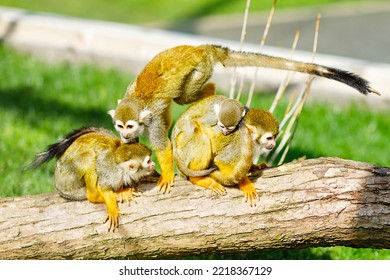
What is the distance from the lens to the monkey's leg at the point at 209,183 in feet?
13.7

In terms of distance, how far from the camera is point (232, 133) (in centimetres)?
427

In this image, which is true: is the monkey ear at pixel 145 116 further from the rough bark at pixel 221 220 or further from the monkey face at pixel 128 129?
the rough bark at pixel 221 220

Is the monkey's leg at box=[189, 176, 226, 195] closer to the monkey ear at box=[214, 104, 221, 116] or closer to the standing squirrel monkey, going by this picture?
the standing squirrel monkey

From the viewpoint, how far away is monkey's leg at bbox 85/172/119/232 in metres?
4.11

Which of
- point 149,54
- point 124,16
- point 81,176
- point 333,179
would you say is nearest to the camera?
point 333,179

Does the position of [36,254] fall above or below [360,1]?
below

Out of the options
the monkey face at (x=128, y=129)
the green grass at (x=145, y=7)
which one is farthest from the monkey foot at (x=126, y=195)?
the green grass at (x=145, y=7)

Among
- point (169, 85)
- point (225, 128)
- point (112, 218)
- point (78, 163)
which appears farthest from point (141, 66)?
point (112, 218)

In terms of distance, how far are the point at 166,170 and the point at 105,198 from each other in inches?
17.8

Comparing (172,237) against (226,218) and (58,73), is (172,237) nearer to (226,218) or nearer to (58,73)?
(226,218)

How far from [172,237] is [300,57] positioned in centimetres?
448

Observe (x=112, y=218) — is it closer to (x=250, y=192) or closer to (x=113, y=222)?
(x=113, y=222)

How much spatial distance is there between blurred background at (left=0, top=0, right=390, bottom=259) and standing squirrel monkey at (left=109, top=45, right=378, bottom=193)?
3.77 feet

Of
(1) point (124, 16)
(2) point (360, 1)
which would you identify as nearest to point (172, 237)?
(1) point (124, 16)
